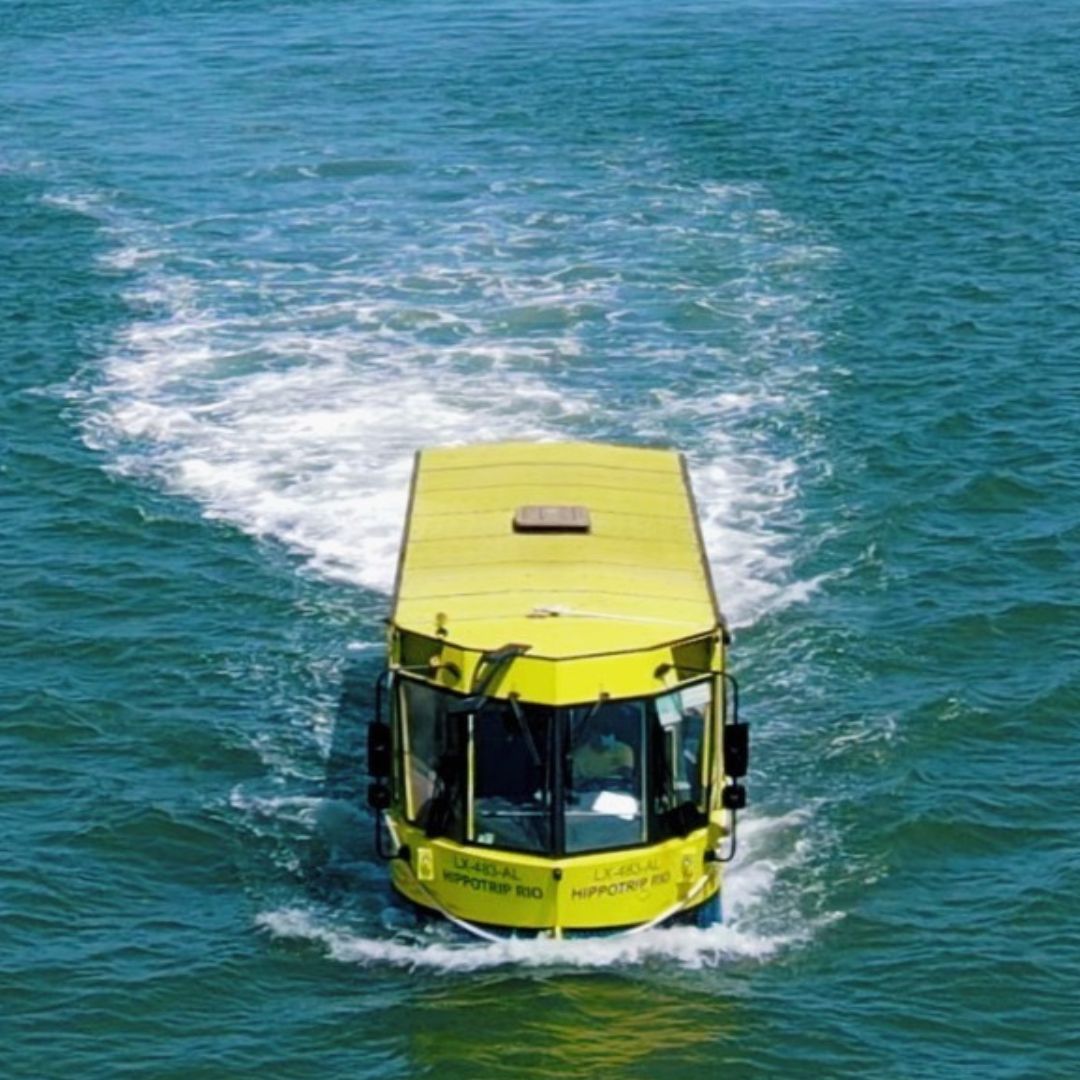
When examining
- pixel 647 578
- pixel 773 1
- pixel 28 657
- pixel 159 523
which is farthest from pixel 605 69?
pixel 647 578

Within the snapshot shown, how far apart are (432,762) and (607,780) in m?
1.80

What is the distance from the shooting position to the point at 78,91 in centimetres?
6625

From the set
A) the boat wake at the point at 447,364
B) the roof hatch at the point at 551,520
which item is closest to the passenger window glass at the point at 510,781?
the boat wake at the point at 447,364

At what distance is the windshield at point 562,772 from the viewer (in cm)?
2570

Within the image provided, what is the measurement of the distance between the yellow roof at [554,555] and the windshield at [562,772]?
0.65 metres

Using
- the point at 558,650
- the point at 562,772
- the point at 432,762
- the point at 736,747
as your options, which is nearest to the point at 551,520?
the point at 558,650

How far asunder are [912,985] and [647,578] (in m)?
4.93

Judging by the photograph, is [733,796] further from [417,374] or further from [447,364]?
[447,364]

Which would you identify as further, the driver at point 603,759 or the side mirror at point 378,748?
the side mirror at point 378,748

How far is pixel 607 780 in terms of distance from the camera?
25969 millimetres

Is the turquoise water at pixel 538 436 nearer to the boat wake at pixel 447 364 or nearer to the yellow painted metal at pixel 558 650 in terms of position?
the boat wake at pixel 447 364

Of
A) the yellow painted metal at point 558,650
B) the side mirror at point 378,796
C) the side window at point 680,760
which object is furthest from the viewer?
the side mirror at point 378,796

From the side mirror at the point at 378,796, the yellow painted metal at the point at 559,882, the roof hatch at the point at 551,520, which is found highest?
the roof hatch at the point at 551,520

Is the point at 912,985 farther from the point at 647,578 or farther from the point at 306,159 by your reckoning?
the point at 306,159
